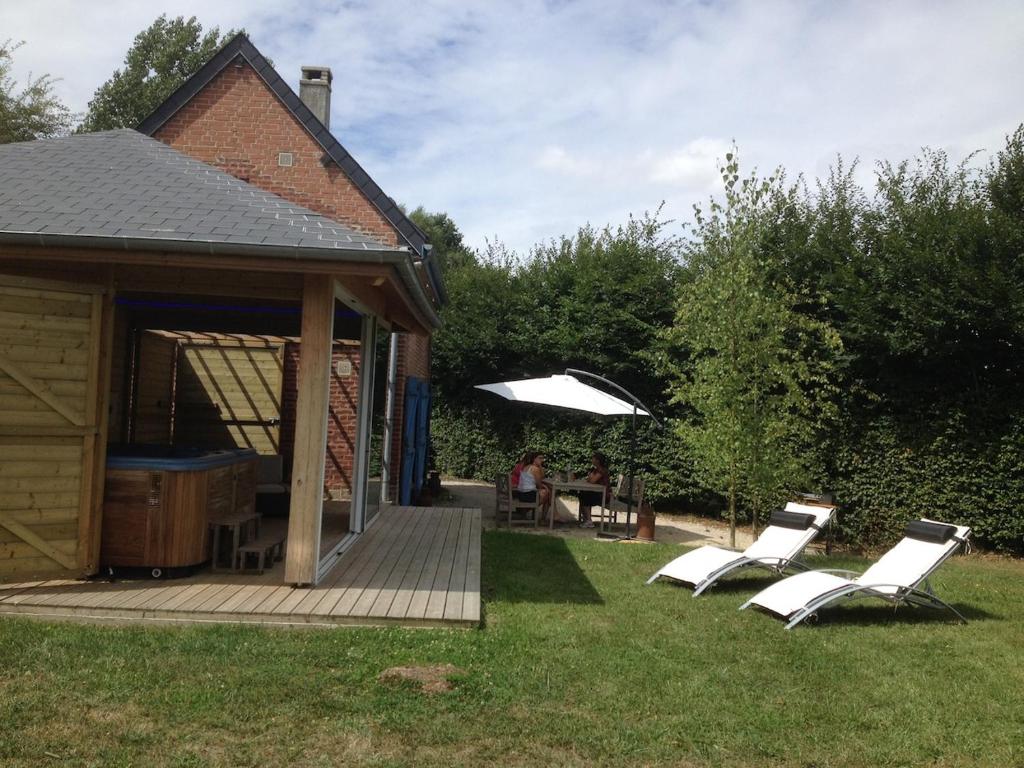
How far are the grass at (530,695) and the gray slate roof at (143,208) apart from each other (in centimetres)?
264

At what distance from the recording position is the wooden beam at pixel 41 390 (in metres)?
6.29

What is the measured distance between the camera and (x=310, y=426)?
662cm

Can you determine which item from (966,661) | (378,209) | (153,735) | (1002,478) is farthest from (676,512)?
(153,735)

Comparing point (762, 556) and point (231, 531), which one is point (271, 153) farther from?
point (762, 556)

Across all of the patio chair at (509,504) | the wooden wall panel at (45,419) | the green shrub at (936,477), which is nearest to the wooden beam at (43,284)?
the wooden wall panel at (45,419)

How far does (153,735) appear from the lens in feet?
13.0

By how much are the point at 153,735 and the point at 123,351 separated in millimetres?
7490

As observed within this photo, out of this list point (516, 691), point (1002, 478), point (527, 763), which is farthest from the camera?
point (1002, 478)

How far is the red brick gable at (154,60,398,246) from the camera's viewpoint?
13.2m

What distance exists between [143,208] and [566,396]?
23.5ft

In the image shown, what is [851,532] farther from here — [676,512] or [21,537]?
[21,537]

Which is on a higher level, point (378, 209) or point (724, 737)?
point (378, 209)

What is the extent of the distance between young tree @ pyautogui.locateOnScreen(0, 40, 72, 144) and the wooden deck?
24.6 metres

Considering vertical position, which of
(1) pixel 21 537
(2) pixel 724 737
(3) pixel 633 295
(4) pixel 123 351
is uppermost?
(3) pixel 633 295
